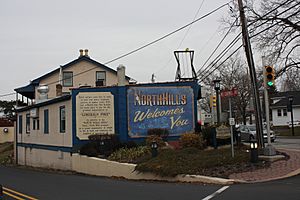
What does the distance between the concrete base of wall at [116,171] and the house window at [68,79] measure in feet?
71.8

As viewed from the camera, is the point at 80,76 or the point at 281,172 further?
the point at 80,76

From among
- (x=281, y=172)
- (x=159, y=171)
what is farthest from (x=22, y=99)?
(x=281, y=172)

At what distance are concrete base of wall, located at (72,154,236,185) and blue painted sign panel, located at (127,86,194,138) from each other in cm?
318

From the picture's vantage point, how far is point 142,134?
25.4 meters

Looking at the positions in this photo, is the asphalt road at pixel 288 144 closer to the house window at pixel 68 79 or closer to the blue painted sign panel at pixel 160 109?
the blue painted sign panel at pixel 160 109

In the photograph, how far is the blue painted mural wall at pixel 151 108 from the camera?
996 inches

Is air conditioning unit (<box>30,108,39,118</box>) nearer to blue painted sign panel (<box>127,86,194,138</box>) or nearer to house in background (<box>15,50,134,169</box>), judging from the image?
house in background (<box>15,50,134,169</box>)

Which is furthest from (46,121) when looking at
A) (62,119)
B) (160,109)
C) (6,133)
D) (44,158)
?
(6,133)

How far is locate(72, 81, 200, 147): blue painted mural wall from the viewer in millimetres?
25297

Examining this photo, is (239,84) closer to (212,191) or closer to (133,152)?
(133,152)

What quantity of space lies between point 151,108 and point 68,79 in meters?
22.6

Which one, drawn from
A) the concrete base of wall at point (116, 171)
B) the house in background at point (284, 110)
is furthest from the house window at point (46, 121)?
the house in background at point (284, 110)

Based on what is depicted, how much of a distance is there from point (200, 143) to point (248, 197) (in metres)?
11.4

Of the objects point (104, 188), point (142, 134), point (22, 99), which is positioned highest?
point (22, 99)
